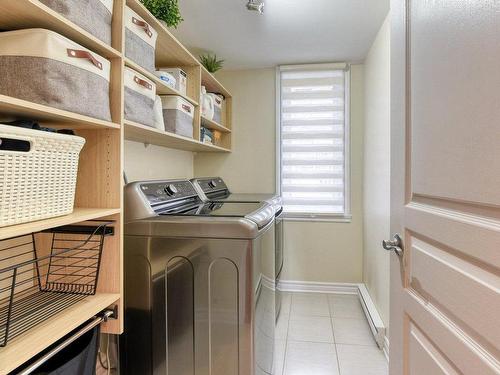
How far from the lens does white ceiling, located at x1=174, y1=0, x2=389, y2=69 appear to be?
202cm

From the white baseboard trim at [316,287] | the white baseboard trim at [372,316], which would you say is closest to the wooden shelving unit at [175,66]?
the white baseboard trim at [316,287]

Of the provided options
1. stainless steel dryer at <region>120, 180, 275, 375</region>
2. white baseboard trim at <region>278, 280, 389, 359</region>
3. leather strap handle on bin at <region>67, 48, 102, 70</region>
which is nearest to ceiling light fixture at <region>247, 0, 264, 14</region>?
leather strap handle on bin at <region>67, 48, 102, 70</region>

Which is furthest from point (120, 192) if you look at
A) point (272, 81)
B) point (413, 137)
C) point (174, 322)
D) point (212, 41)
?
point (272, 81)

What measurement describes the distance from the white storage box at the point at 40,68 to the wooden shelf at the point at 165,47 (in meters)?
0.59

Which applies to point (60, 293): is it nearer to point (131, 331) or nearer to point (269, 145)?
point (131, 331)

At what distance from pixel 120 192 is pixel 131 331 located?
672 millimetres

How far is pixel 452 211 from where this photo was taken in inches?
31.5

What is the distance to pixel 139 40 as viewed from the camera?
1369mm

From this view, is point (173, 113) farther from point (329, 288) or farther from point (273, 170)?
point (329, 288)

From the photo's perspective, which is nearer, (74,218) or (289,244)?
(74,218)

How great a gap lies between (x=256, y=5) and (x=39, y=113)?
61.2 inches

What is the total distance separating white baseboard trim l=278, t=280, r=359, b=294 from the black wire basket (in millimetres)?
2298

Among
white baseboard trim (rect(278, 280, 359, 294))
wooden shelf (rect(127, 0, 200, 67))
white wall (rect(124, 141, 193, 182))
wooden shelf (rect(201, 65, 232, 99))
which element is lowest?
white baseboard trim (rect(278, 280, 359, 294))

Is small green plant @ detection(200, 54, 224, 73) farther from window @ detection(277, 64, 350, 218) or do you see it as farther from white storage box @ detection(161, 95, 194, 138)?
white storage box @ detection(161, 95, 194, 138)
